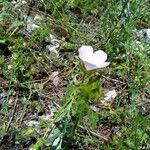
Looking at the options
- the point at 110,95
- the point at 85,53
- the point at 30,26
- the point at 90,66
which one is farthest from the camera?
the point at 30,26

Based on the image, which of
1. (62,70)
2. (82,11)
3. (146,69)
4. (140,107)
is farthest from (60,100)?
(82,11)

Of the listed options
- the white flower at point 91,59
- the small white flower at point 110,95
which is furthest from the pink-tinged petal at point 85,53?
the small white flower at point 110,95

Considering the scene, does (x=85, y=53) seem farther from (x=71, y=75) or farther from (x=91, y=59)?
(x=71, y=75)

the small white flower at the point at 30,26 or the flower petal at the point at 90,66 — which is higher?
the flower petal at the point at 90,66

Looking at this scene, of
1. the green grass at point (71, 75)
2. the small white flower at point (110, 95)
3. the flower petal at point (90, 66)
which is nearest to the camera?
the flower petal at point (90, 66)

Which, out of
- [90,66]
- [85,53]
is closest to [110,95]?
[85,53]

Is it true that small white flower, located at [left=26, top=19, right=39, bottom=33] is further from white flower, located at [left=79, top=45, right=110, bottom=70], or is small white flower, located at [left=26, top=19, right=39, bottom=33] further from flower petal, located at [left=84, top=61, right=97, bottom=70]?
flower petal, located at [left=84, top=61, right=97, bottom=70]

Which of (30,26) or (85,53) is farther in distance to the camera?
(30,26)

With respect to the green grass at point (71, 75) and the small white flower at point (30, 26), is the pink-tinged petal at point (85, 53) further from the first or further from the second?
the small white flower at point (30, 26)
